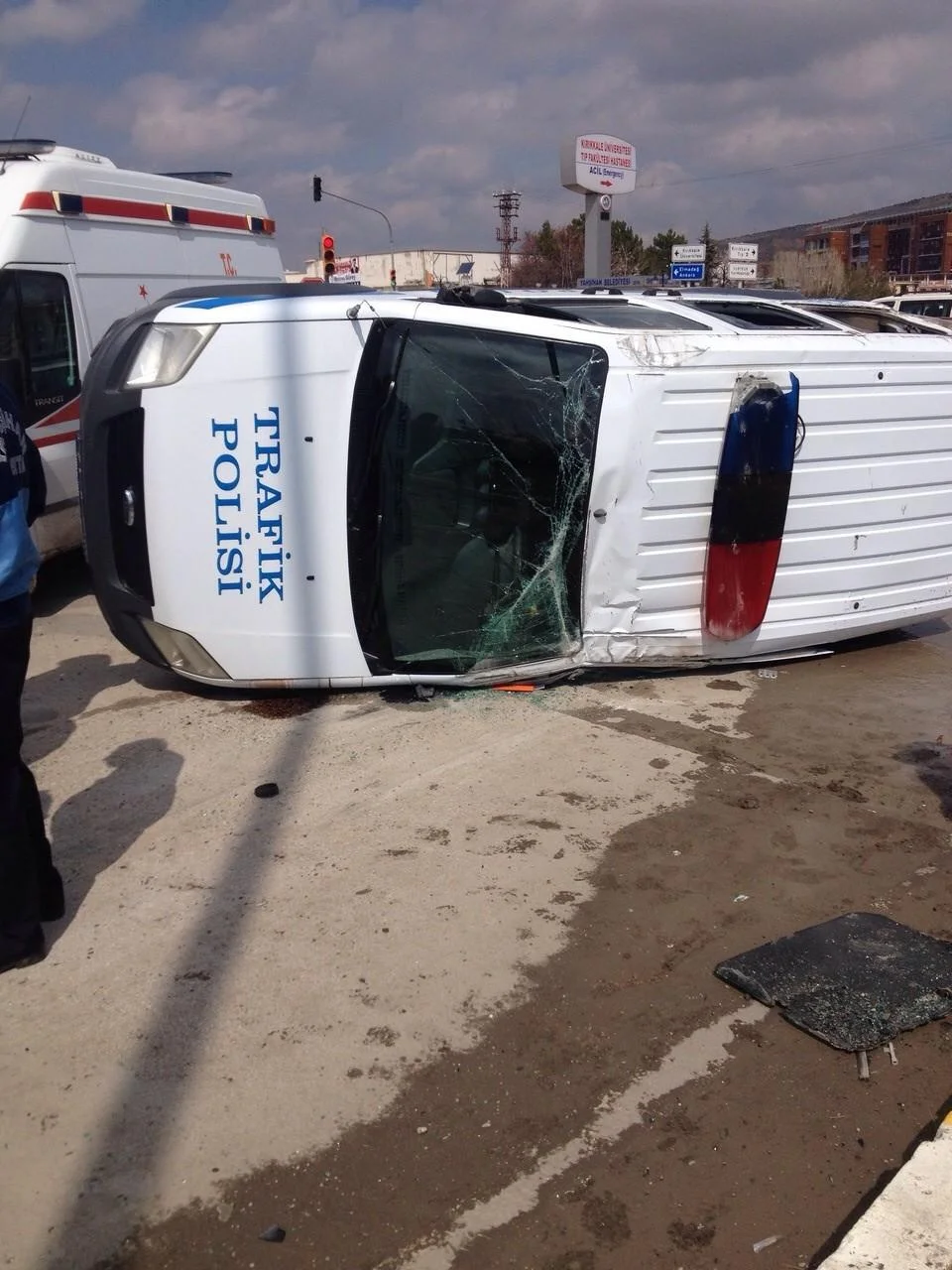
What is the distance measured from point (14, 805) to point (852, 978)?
8.03 ft

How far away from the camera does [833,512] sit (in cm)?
551

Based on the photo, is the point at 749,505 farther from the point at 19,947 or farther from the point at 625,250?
the point at 625,250

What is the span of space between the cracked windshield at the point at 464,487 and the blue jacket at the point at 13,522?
175 cm

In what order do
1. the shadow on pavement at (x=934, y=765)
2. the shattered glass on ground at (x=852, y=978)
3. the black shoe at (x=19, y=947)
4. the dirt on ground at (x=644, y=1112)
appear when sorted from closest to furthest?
1. the dirt on ground at (x=644, y=1112)
2. the shattered glass on ground at (x=852, y=978)
3. the black shoe at (x=19, y=947)
4. the shadow on pavement at (x=934, y=765)

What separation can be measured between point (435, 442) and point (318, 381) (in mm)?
566

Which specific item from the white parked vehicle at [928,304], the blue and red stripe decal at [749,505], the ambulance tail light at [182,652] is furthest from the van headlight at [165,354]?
the white parked vehicle at [928,304]

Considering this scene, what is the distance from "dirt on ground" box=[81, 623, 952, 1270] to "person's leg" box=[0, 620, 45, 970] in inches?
40.8

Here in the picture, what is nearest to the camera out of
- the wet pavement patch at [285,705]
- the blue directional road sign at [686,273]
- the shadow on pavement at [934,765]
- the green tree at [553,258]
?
the shadow on pavement at [934,765]

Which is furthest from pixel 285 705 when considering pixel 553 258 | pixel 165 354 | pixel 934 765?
pixel 553 258

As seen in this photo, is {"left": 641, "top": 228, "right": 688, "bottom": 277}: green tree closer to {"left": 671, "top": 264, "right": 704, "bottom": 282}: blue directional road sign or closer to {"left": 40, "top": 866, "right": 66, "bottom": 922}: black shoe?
{"left": 671, "top": 264, "right": 704, "bottom": 282}: blue directional road sign

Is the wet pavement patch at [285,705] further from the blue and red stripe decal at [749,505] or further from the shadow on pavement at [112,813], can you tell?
the blue and red stripe decal at [749,505]

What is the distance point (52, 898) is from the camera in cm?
348

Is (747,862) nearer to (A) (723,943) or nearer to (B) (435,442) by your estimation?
(A) (723,943)

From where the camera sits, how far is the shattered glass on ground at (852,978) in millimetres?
2992
